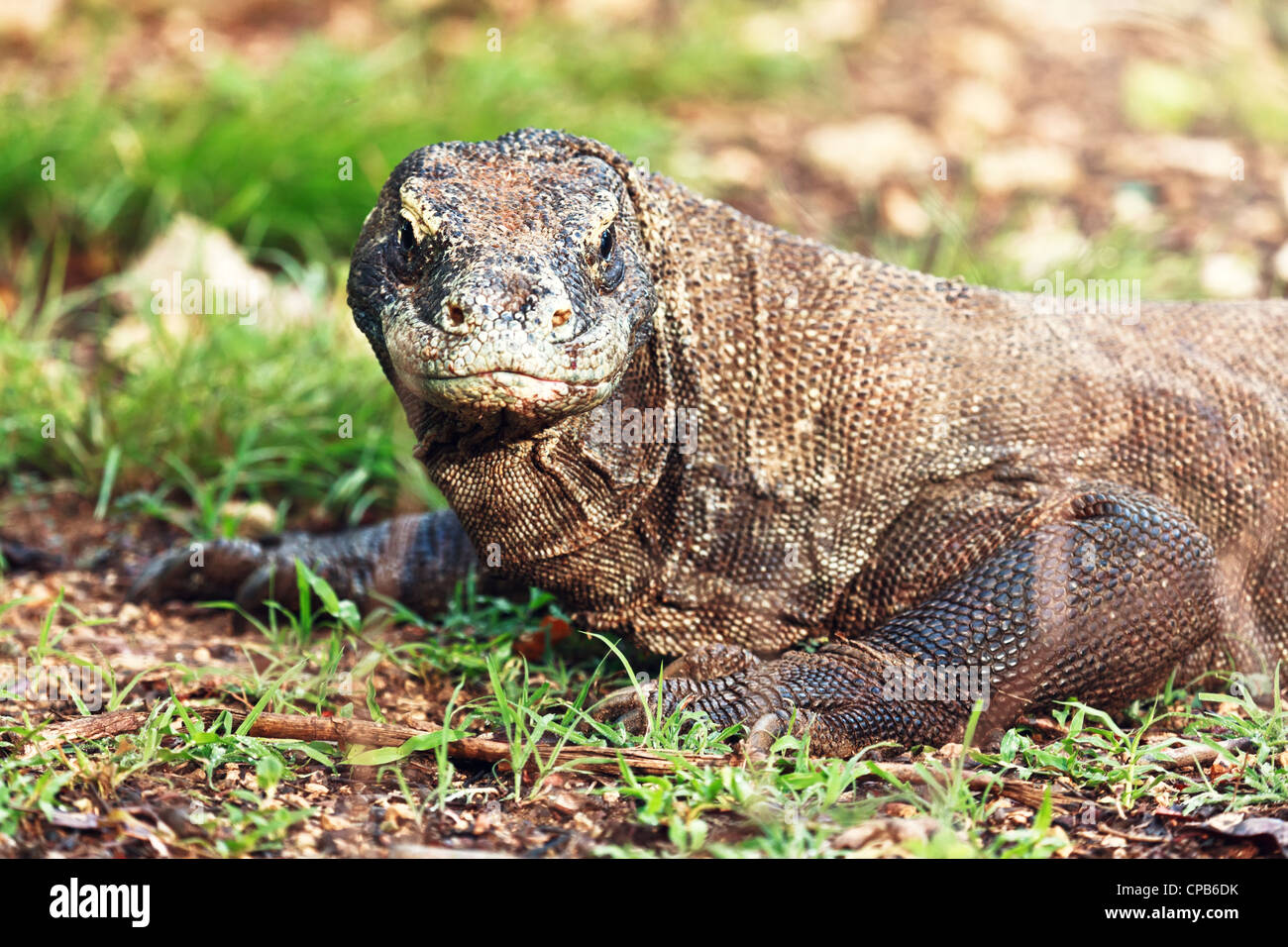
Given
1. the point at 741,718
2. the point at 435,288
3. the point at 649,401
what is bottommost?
A: the point at 741,718

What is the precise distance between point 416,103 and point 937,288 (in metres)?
4.75

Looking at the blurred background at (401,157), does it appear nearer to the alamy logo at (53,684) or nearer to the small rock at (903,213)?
the small rock at (903,213)

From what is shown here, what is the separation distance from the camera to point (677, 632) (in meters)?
4.61

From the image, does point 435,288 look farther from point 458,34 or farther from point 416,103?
point 458,34

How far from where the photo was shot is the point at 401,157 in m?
7.86

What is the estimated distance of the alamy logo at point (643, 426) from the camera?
4.29m

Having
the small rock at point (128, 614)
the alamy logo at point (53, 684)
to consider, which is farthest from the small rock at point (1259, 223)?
the alamy logo at point (53, 684)

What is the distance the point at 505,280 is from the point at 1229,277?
5591mm

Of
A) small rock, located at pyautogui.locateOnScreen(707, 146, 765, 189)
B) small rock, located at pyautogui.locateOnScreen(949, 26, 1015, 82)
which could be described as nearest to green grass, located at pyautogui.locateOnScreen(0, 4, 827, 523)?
small rock, located at pyautogui.locateOnScreen(707, 146, 765, 189)

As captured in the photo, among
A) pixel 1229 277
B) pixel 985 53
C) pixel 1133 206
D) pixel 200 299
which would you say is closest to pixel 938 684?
pixel 200 299

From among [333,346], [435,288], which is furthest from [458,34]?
[435,288]

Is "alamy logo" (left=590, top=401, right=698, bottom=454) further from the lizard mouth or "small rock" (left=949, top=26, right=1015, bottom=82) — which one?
"small rock" (left=949, top=26, right=1015, bottom=82)

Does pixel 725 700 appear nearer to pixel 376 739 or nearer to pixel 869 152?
pixel 376 739
